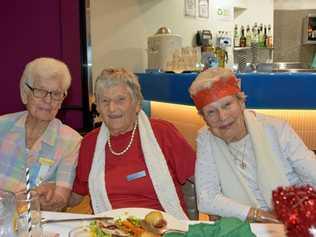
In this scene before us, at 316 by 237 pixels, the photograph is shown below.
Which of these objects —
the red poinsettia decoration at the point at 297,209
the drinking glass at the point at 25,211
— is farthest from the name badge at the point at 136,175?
the red poinsettia decoration at the point at 297,209

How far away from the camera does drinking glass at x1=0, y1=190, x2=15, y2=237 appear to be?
122 centimetres

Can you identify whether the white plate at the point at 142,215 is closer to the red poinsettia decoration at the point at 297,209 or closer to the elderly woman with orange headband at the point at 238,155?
the elderly woman with orange headband at the point at 238,155

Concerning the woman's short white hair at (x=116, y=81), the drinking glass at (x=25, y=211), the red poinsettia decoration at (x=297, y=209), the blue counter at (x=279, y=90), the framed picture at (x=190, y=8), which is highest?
the framed picture at (x=190, y=8)

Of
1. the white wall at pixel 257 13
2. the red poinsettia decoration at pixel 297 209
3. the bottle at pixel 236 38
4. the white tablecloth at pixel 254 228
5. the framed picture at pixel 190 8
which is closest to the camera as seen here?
the red poinsettia decoration at pixel 297 209

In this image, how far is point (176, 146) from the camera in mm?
2084

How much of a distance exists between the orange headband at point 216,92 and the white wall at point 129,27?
249cm

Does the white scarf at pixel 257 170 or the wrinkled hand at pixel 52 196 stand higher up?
the white scarf at pixel 257 170

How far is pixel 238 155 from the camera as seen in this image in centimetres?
200

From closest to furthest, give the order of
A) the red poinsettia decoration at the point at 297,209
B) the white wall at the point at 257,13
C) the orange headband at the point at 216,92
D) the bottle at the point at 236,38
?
the red poinsettia decoration at the point at 297,209 → the orange headband at the point at 216,92 → the bottle at the point at 236,38 → the white wall at the point at 257,13

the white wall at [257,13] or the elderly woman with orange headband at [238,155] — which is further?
the white wall at [257,13]

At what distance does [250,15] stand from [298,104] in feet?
14.8

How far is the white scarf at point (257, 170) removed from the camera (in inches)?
74.9

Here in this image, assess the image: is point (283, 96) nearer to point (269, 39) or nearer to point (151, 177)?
point (151, 177)

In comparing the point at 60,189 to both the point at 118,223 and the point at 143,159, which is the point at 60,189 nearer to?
the point at 143,159
